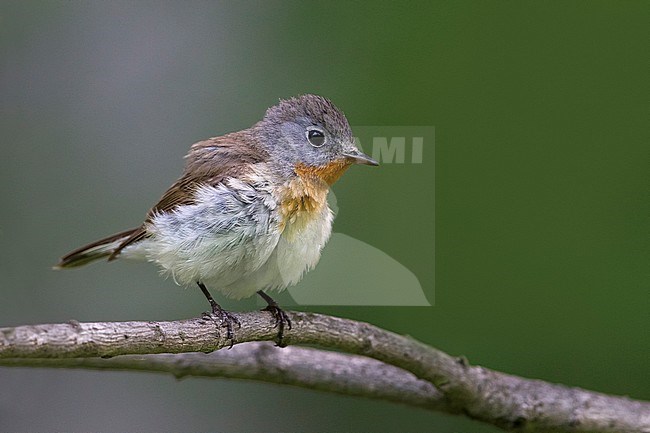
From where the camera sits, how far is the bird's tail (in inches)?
163

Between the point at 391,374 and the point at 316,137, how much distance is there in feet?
4.00

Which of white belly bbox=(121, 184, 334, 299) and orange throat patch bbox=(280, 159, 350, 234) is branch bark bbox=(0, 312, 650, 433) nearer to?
white belly bbox=(121, 184, 334, 299)

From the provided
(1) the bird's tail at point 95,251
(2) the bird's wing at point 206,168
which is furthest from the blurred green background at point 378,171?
(1) the bird's tail at point 95,251

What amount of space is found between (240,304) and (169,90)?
1.54 m

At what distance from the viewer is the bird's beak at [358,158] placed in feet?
13.3

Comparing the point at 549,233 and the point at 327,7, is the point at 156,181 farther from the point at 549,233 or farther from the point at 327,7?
the point at 549,233

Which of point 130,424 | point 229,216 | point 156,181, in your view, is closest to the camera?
point 229,216

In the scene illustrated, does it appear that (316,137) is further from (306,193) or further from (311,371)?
(311,371)

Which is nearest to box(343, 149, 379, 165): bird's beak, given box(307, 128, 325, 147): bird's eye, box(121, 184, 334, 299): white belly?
box(307, 128, 325, 147): bird's eye

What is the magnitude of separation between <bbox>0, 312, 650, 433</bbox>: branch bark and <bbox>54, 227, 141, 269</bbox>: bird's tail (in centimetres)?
56

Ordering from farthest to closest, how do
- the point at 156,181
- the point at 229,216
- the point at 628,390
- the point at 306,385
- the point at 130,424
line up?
the point at 156,181, the point at 130,424, the point at 628,390, the point at 306,385, the point at 229,216

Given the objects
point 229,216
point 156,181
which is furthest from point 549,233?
point 156,181

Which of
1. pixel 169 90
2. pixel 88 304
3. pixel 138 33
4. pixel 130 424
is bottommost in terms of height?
pixel 130 424

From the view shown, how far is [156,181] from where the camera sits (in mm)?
5645
